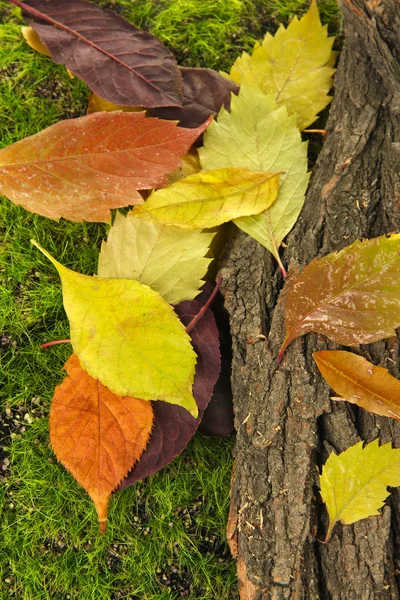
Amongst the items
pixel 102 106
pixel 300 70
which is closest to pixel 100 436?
pixel 102 106

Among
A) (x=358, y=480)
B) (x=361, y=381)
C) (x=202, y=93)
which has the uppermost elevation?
(x=202, y=93)

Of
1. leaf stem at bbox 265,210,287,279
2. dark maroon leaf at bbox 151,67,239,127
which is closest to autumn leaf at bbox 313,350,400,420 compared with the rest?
leaf stem at bbox 265,210,287,279

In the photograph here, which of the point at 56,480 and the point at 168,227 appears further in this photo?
the point at 56,480

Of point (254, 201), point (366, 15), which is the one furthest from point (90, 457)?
point (366, 15)

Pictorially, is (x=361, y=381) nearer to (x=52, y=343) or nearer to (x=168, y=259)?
(x=168, y=259)

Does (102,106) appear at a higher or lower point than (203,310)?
higher

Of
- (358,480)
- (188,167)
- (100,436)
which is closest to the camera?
(358,480)

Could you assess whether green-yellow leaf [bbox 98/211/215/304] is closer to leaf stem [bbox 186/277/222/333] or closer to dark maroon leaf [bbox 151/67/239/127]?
leaf stem [bbox 186/277/222/333]

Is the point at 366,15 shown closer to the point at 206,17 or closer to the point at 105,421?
the point at 206,17
